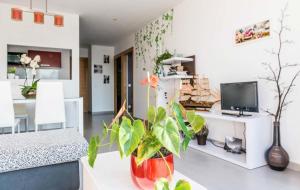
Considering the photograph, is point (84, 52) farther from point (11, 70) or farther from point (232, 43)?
point (232, 43)

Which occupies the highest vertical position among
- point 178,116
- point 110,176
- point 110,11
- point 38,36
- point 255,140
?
point 110,11

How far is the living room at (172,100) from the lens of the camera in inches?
33.9

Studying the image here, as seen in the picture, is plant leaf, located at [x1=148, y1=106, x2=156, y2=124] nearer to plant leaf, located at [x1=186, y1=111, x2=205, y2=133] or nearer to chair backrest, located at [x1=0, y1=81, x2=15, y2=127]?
plant leaf, located at [x1=186, y1=111, x2=205, y2=133]

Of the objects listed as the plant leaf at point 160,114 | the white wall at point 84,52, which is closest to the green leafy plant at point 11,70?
the white wall at point 84,52

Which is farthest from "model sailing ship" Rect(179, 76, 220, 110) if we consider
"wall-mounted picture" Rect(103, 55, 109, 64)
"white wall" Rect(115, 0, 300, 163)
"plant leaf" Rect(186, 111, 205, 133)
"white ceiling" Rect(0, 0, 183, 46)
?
"wall-mounted picture" Rect(103, 55, 109, 64)

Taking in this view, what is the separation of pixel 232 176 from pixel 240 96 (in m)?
1.03

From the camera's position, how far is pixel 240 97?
266 cm

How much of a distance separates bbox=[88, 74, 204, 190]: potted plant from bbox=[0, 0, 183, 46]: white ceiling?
3.66m

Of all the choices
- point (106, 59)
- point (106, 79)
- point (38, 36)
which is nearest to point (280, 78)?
point (38, 36)

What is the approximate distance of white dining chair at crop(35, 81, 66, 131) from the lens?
3.16 metres

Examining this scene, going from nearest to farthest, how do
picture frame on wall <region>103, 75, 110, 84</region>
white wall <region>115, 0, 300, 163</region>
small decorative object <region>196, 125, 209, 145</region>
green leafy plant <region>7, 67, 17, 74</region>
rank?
white wall <region>115, 0, 300, 163</region>
small decorative object <region>196, 125, 209, 145</region>
green leafy plant <region>7, 67, 17, 74</region>
picture frame on wall <region>103, 75, 110, 84</region>

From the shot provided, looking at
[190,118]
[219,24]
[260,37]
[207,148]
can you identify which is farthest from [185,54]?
[190,118]

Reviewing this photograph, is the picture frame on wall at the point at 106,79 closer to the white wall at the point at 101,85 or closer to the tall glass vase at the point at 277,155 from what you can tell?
the white wall at the point at 101,85

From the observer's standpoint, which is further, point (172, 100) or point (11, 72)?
point (11, 72)
